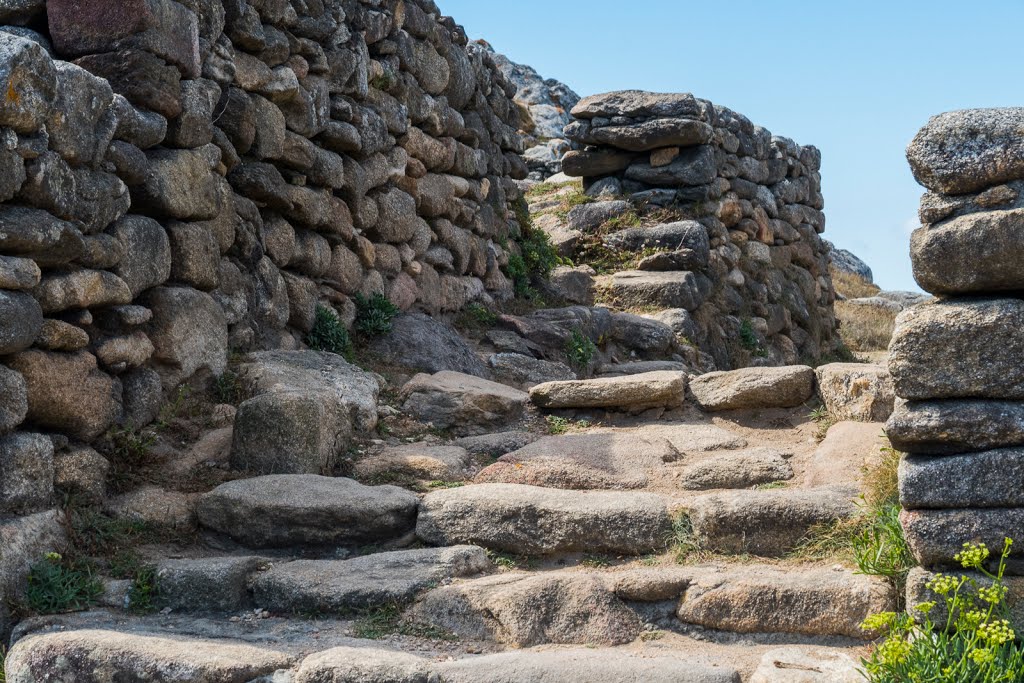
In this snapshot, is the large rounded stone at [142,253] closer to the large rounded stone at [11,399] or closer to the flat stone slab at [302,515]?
the large rounded stone at [11,399]

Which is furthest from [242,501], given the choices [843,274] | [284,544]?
[843,274]

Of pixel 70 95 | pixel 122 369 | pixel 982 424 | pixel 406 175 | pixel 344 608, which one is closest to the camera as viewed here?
pixel 982 424

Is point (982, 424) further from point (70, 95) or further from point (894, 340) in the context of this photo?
point (70, 95)

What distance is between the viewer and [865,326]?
15898 millimetres

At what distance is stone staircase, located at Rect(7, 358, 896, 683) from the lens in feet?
12.0

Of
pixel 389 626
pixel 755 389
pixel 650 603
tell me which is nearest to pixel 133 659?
pixel 389 626

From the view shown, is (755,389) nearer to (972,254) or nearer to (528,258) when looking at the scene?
(972,254)

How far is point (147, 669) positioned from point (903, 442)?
2644 millimetres

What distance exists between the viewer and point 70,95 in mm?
4613

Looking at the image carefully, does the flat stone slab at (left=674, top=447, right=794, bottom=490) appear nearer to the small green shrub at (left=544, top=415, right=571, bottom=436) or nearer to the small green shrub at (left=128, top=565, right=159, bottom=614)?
the small green shrub at (left=544, top=415, right=571, bottom=436)

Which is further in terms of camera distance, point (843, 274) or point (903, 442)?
point (843, 274)

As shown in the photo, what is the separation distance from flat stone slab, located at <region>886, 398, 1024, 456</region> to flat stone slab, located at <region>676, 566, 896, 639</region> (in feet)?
1.85

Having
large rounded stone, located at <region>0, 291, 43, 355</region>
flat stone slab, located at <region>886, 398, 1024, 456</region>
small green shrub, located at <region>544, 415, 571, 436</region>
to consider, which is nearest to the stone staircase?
flat stone slab, located at <region>886, 398, 1024, 456</region>

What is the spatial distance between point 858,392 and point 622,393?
133 centimetres
